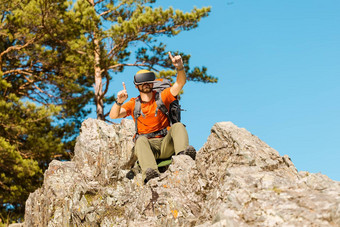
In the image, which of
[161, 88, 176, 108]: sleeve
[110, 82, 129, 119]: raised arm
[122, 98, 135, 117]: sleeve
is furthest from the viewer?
[122, 98, 135, 117]: sleeve

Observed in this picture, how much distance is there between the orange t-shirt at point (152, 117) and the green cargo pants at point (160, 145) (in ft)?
0.82

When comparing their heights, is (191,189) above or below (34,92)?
below

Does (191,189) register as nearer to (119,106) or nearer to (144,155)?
(144,155)

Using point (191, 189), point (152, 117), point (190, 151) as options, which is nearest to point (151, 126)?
point (152, 117)

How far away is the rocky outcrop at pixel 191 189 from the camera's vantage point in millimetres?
3514

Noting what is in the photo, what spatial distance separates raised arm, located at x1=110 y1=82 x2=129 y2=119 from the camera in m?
6.66

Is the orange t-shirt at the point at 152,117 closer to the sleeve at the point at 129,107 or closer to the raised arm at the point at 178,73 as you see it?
the sleeve at the point at 129,107

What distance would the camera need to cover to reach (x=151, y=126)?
7039 millimetres

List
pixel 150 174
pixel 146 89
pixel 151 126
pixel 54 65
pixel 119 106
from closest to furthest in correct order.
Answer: pixel 150 174, pixel 119 106, pixel 146 89, pixel 151 126, pixel 54 65

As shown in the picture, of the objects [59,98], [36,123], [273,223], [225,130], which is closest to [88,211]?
[225,130]

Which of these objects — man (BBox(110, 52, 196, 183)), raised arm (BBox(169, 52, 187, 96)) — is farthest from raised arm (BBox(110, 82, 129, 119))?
raised arm (BBox(169, 52, 187, 96))

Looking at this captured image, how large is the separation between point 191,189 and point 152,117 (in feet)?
6.16

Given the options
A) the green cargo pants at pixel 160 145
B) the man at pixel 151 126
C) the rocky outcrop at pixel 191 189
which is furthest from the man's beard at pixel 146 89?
the rocky outcrop at pixel 191 189

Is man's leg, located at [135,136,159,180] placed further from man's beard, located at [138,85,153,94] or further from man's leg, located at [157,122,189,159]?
man's beard, located at [138,85,153,94]
